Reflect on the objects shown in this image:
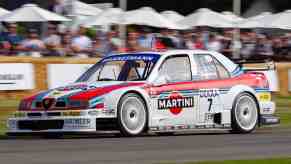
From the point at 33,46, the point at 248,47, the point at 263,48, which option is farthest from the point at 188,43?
the point at 33,46

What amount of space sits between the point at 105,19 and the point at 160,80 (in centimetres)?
1565

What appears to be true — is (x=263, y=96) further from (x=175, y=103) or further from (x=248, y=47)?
(x=248, y=47)

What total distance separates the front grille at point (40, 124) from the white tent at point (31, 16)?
13.3m

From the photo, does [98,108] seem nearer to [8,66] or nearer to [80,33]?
[8,66]

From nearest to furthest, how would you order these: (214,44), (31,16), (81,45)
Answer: (81,45) → (31,16) → (214,44)

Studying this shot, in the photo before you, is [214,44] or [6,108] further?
[214,44]

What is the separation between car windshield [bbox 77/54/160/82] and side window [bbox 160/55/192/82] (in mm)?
199

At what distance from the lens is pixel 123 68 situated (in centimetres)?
1501

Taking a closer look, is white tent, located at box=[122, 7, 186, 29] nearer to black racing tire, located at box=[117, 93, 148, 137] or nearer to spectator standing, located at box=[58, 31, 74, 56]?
spectator standing, located at box=[58, 31, 74, 56]

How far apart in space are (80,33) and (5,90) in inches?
162

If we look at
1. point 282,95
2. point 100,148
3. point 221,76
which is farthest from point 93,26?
point 100,148

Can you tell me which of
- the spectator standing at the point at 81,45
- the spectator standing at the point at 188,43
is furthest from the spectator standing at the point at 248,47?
the spectator standing at the point at 81,45

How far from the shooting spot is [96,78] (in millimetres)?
15156

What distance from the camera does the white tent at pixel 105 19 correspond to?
29797mm
